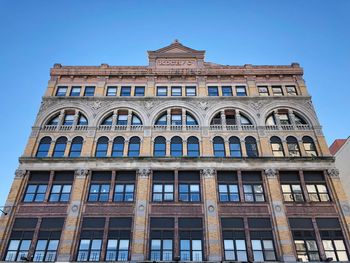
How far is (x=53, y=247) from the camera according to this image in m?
21.5

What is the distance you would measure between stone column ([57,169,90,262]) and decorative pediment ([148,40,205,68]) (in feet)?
46.7

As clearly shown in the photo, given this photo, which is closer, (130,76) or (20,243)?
(20,243)

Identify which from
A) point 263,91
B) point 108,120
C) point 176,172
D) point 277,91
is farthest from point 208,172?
point 277,91

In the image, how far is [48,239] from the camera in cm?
2189

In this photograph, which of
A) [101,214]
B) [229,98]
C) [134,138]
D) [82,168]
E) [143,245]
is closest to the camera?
[143,245]

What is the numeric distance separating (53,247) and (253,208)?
14.7 m

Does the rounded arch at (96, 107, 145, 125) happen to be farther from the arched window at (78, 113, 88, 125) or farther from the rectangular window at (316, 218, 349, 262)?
the rectangular window at (316, 218, 349, 262)

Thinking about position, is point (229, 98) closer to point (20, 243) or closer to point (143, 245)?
point (143, 245)

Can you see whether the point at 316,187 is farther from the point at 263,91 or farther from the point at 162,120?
the point at 162,120

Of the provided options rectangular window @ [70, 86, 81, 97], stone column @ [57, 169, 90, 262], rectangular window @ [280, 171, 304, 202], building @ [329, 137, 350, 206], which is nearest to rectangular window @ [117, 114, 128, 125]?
rectangular window @ [70, 86, 81, 97]

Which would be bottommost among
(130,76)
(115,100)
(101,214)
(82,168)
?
(101,214)

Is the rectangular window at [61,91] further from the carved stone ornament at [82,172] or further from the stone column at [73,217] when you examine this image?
the stone column at [73,217]

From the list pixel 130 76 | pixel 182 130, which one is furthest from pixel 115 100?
pixel 182 130

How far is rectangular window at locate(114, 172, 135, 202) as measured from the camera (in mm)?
23859
